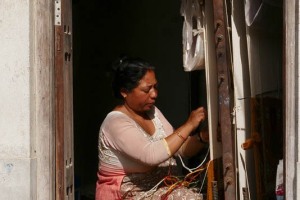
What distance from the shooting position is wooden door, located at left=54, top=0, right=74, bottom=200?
399cm

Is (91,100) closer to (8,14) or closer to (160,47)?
(160,47)

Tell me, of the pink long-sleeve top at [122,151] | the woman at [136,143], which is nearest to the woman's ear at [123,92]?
the woman at [136,143]

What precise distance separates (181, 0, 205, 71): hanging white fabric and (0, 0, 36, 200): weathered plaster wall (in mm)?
958

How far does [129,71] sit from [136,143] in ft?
1.72

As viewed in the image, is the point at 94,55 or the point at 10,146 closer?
the point at 10,146

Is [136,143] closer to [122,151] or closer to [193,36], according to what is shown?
[122,151]

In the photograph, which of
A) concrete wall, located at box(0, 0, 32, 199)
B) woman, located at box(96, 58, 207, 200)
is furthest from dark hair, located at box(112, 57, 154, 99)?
concrete wall, located at box(0, 0, 32, 199)

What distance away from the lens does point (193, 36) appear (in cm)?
408

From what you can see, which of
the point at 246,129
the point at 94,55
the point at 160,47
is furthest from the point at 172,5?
the point at 246,129

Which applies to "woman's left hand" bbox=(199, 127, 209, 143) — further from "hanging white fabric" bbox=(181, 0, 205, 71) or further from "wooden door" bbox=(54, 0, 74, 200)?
"wooden door" bbox=(54, 0, 74, 200)

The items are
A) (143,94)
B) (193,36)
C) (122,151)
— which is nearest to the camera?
(193,36)

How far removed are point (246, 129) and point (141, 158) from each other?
670 mm

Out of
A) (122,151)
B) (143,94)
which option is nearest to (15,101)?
(122,151)

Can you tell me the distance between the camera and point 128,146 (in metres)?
4.12
